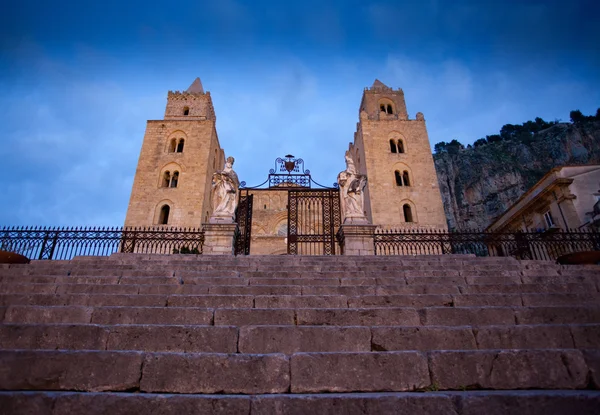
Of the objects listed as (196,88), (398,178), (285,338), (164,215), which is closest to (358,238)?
(285,338)

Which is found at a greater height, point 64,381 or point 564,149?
point 564,149

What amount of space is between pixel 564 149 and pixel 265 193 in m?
45.5

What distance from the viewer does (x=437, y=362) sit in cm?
263

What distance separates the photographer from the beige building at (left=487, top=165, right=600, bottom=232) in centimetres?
1919

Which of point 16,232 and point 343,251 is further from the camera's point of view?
point 343,251

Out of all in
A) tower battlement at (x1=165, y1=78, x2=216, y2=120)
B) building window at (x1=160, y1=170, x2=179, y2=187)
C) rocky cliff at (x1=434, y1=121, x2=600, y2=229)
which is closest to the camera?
building window at (x1=160, y1=170, x2=179, y2=187)

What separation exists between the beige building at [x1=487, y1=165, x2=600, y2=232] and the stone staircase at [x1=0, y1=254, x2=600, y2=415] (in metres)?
19.0

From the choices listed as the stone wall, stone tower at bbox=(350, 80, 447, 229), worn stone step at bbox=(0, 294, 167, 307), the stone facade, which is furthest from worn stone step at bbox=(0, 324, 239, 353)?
the stone facade

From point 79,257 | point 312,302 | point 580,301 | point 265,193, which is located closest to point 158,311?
point 312,302

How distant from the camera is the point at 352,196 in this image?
11945mm

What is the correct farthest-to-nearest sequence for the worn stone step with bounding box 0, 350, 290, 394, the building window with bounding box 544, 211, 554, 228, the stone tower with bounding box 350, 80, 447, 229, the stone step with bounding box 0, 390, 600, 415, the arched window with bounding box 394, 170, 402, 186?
the arched window with bounding box 394, 170, 402, 186 < the stone tower with bounding box 350, 80, 447, 229 < the building window with bounding box 544, 211, 554, 228 < the worn stone step with bounding box 0, 350, 290, 394 < the stone step with bounding box 0, 390, 600, 415

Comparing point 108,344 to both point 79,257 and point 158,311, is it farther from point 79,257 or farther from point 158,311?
point 79,257

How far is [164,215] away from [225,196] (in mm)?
15163

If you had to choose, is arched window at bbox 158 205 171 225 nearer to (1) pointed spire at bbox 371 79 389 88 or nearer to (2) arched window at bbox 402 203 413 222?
(2) arched window at bbox 402 203 413 222
